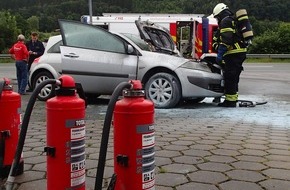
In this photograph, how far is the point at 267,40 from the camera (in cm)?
3053

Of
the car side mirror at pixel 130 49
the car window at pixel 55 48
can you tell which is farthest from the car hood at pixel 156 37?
the car window at pixel 55 48

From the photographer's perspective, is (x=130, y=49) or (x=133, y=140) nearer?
(x=133, y=140)

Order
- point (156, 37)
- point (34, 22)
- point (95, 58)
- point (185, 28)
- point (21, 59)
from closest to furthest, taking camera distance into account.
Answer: point (95, 58) → point (156, 37) → point (21, 59) → point (185, 28) → point (34, 22)

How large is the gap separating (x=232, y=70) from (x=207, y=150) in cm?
402

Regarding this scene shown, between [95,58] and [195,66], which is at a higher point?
[95,58]

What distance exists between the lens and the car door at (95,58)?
25.2ft

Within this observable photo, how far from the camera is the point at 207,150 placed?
4.20 metres

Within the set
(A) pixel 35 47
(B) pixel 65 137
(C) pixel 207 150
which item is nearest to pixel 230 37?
(C) pixel 207 150

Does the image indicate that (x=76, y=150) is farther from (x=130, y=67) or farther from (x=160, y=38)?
(x=160, y=38)

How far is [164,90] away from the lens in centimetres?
754

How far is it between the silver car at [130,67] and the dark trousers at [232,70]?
16 centimetres

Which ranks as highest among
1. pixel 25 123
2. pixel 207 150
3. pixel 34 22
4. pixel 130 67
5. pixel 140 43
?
pixel 34 22

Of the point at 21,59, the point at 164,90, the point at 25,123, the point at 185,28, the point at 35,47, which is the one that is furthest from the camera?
the point at 185,28

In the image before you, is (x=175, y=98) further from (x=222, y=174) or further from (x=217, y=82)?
(x=222, y=174)
